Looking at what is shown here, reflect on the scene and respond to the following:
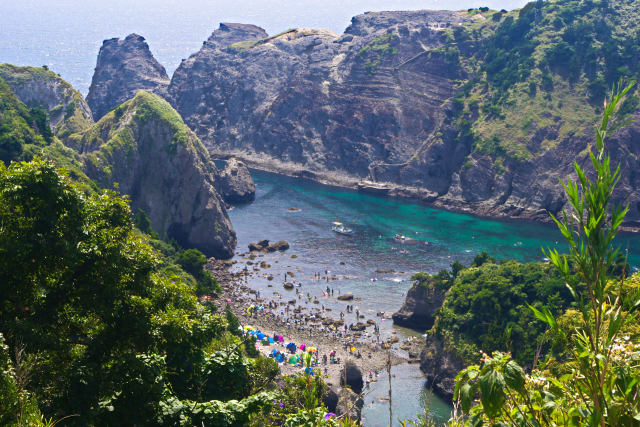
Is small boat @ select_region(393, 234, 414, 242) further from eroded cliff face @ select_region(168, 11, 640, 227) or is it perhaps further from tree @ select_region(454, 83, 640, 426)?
tree @ select_region(454, 83, 640, 426)

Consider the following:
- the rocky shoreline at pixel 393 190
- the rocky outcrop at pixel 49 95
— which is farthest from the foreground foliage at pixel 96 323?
the rocky shoreline at pixel 393 190

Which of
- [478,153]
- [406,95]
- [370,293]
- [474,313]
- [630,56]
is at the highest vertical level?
[630,56]

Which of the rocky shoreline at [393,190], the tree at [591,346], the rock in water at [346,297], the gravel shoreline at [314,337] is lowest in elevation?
the gravel shoreline at [314,337]

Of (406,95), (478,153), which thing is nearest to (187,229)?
(478,153)

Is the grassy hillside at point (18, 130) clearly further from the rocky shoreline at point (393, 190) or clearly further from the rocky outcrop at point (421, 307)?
the rocky shoreline at point (393, 190)

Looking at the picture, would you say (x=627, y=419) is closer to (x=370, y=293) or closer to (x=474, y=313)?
(x=474, y=313)

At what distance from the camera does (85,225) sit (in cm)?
1702

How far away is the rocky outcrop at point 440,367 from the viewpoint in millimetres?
50281

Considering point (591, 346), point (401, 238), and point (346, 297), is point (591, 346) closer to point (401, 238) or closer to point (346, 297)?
point (346, 297)

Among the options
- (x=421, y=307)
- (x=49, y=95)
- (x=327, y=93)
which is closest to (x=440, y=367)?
(x=421, y=307)

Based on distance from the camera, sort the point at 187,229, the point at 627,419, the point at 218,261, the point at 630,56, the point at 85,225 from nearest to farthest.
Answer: the point at 627,419
the point at 85,225
the point at 218,261
the point at 187,229
the point at 630,56

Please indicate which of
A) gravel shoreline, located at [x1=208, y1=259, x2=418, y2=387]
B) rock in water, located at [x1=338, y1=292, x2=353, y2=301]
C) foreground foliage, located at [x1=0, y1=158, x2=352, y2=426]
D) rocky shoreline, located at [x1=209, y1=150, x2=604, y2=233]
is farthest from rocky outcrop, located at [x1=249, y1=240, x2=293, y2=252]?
foreground foliage, located at [x1=0, y1=158, x2=352, y2=426]

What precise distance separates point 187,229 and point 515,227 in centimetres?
5895

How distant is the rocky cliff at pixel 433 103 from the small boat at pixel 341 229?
2763 cm
